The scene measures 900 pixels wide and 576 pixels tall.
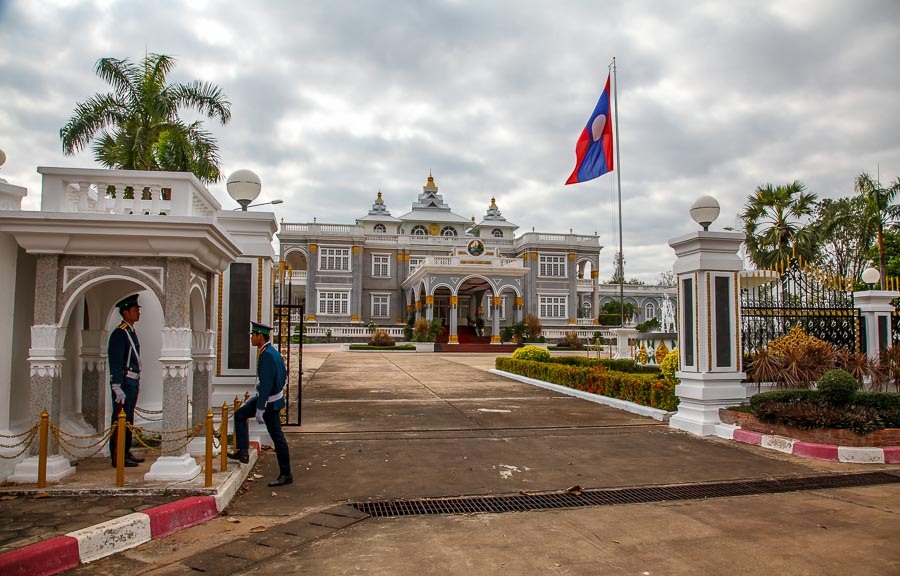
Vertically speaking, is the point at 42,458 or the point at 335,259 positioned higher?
the point at 335,259

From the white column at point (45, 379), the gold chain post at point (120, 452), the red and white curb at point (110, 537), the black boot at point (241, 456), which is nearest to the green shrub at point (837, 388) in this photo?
the black boot at point (241, 456)

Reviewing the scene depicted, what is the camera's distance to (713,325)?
980cm

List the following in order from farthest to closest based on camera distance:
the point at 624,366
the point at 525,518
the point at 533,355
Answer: the point at 533,355
the point at 624,366
the point at 525,518

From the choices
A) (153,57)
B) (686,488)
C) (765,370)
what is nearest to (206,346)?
(686,488)

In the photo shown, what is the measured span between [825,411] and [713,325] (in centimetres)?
209

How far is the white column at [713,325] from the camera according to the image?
9750mm

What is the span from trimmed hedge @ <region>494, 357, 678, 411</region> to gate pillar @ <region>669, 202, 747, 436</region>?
3.08 feet

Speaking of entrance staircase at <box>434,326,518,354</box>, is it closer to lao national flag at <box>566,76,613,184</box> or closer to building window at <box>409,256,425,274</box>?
building window at <box>409,256,425,274</box>

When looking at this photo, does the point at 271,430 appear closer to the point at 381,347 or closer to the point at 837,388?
the point at 837,388

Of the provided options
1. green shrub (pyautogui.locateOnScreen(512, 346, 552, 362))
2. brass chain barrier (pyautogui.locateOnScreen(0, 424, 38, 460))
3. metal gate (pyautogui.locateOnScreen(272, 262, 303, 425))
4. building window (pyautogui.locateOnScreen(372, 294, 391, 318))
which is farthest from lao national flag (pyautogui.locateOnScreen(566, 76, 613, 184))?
building window (pyautogui.locateOnScreen(372, 294, 391, 318))

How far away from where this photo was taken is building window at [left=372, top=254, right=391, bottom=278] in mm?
47938

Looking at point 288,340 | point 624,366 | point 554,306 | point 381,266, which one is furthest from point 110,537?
point 554,306

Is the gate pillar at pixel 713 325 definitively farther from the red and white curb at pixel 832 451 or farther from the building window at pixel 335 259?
the building window at pixel 335 259

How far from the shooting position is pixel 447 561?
169 inches
